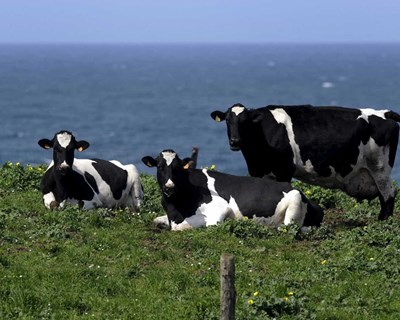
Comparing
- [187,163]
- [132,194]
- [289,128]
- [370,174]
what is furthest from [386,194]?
[132,194]

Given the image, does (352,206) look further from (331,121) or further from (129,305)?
(129,305)

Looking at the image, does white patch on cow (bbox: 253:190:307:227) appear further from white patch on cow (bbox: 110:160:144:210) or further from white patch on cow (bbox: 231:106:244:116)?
white patch on cow (bbox: 110:160:144:210)

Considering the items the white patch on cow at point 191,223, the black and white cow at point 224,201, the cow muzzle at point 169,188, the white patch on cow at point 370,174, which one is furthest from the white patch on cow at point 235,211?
the white patch on cow at point 370,174

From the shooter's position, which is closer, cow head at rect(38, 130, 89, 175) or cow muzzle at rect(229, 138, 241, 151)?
cow head at rect(38, 130, 89, 175)

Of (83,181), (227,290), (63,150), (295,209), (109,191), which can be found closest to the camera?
(227,290)

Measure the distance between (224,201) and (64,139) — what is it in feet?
12.5

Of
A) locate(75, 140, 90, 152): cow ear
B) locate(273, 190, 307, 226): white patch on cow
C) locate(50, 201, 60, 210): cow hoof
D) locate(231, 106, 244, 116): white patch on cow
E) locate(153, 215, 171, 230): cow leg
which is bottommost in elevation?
locate(153, 215, 171, 230): cow leg

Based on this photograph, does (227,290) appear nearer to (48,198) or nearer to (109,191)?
(48,198)

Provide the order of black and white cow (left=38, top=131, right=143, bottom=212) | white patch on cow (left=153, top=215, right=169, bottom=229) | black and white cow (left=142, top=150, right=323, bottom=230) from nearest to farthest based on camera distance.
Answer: black and white cow (left=142, top=150, right=323, bottom=230), white patch on cow (left=153, top=215, right=169, bottom=229), black and white cow (left=38, top=131, right=143, bottom=212)

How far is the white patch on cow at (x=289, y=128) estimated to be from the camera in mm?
21953

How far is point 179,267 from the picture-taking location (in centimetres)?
1709

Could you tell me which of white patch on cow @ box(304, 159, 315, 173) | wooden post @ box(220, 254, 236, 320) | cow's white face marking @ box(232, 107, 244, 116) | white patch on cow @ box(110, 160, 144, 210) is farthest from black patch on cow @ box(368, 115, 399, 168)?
wooden post @ box(220, 254, 236, 320)

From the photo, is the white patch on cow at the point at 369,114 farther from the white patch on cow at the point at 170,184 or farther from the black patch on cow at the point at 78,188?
the black patch on cow at the point at 78,188

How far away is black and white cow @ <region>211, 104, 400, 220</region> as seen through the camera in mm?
21938
